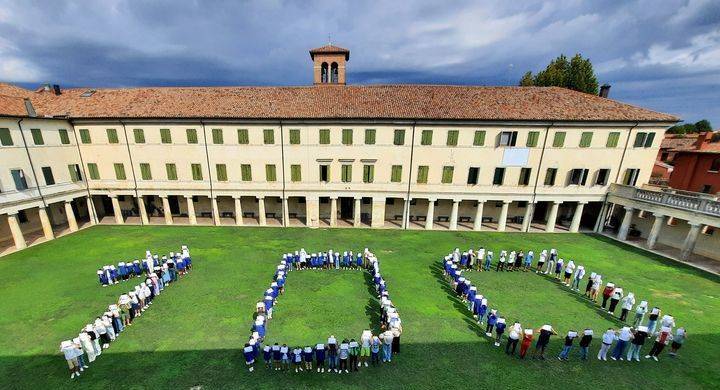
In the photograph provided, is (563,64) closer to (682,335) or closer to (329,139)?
(329,139)

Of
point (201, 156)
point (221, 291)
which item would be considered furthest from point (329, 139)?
point (221, 291)

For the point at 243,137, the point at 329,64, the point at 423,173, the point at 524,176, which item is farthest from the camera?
the point at 329,64

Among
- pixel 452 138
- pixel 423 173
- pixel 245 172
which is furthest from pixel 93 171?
pixel 452 138

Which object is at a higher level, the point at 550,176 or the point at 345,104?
the point at 345,104

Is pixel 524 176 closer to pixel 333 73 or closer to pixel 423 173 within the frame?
pixel 423 173

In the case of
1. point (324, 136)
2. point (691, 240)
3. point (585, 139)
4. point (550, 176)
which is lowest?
point (691, 240)
